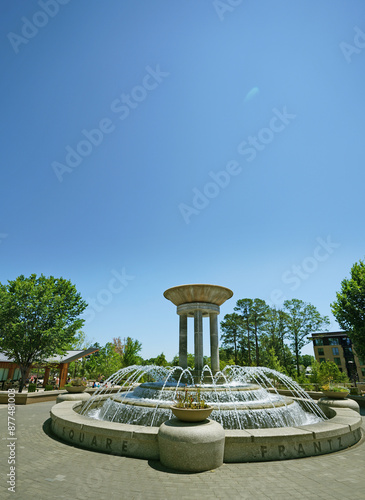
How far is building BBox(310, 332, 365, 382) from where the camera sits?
58.8 metres

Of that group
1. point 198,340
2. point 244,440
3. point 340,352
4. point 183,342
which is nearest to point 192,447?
point 244,440

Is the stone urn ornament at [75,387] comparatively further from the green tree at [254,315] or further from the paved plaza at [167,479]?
the green tree at [254,315]

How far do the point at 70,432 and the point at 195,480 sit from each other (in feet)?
14.4

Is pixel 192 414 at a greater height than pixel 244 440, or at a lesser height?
greater

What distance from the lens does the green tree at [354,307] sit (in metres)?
19.9

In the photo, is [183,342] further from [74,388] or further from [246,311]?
[246,311]

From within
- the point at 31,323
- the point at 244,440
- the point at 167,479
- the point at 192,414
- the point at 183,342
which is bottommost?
the point at 167,479

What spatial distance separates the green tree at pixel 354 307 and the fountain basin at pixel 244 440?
1498 cm

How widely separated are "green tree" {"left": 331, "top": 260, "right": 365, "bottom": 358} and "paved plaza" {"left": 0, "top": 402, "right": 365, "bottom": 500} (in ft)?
Result: 51.5

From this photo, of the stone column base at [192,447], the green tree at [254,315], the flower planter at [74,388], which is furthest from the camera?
the green tree at [254,315]

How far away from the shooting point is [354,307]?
66.6 ft

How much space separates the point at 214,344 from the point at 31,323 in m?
16.0

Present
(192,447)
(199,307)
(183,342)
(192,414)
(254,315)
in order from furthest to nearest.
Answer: (254,315)
(183,342)
(199,307)
(192,414)
(192,447)

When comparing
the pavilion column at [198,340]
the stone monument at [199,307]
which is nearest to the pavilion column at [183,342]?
the stone monument at [199,307]
